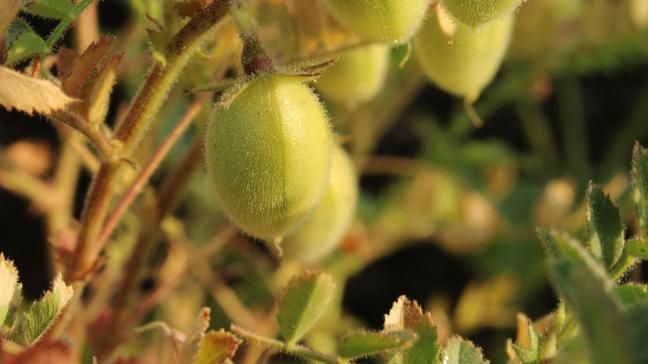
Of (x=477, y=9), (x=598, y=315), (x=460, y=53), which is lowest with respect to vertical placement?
(x=598, y=315)

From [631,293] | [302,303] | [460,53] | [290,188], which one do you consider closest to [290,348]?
[302,303]

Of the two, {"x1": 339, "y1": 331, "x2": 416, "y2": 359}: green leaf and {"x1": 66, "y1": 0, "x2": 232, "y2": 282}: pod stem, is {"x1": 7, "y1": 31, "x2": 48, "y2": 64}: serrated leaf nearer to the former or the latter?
{"x1": 66, "y1": 0, "x2": 232, "y2": 282}: pod stem

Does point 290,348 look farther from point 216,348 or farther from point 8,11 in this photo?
point 8,11

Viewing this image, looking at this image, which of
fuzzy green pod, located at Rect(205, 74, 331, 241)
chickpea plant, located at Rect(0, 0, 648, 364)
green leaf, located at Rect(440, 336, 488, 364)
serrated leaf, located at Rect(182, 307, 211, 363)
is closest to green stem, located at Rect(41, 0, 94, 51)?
chickpea plant, located at Rect(0, 0, 648, 364)

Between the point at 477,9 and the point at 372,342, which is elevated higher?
the point at 477,9

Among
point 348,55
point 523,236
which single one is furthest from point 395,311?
point 523,236

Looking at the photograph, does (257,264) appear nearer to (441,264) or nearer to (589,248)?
(441,264)
